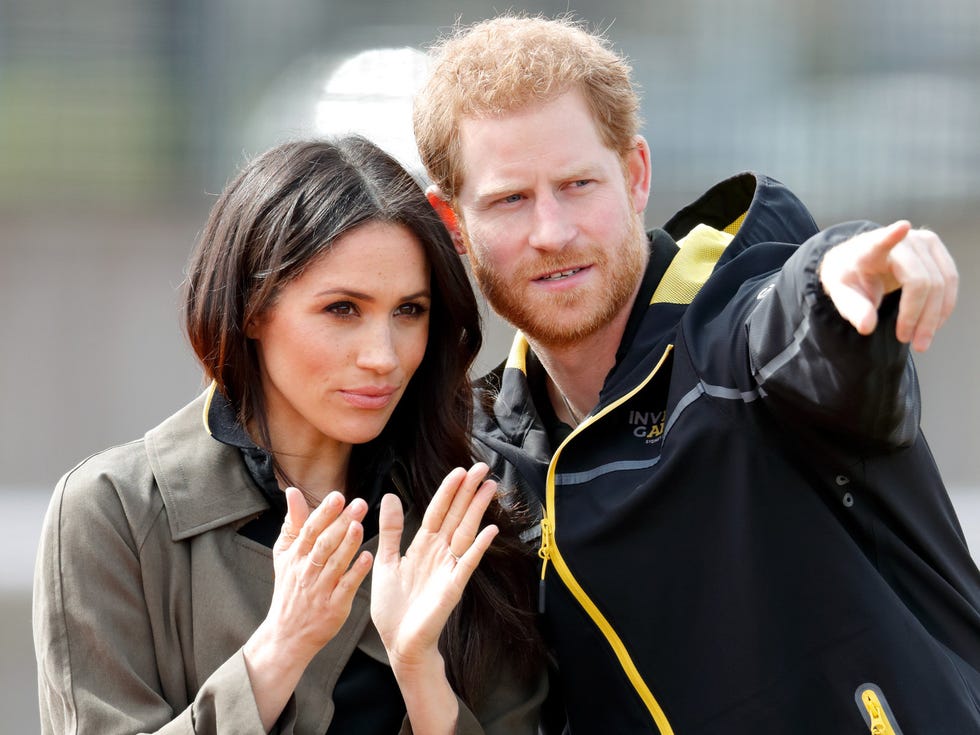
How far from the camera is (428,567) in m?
Result: 1.75

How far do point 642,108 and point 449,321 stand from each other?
1.80 metres

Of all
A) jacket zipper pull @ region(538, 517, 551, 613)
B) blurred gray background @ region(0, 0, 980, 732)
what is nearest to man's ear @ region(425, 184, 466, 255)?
jacket zipper pull @ region(538, 517, 551, 613)

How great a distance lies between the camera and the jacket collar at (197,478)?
5.98 ft

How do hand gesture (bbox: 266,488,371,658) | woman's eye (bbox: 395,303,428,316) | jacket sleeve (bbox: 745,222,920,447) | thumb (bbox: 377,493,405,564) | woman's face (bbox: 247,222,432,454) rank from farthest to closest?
woman's eye (bbox: 395,303,428,316) < woman's face (bbox: 247,222,432,454) < thumb (bbox: 377,493,405,564) < hand gesture (bbox: 266,488,371,658) < jacket sleeve (bbox: 745,222,920,447)

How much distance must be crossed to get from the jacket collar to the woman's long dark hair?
68mm

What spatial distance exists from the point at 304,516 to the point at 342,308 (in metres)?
0.36

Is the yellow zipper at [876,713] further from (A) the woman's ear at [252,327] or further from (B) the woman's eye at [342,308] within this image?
(A) the woman's ear at [252,327]

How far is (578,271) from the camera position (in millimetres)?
2125

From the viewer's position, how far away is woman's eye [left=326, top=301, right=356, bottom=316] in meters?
1.88

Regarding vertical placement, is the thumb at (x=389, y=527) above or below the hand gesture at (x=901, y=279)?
below

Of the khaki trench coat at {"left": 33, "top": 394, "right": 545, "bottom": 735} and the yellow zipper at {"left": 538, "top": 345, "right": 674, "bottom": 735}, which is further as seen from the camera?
the yellow zipper at {"left": 538, "top": 345, "right": 674, "bottom": 735}

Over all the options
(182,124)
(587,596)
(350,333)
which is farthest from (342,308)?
(182,124)

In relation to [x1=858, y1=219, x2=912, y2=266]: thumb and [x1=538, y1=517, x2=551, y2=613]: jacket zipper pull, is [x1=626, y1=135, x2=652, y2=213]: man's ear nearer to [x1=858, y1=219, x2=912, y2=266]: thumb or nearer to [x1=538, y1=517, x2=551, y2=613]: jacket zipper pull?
[x1=538, y1=517, x2=551, y2=613]: jacket zipper pull

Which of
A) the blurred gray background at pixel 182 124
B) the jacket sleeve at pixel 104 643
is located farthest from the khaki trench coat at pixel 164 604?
the blurred gray background at pixel 182 124
